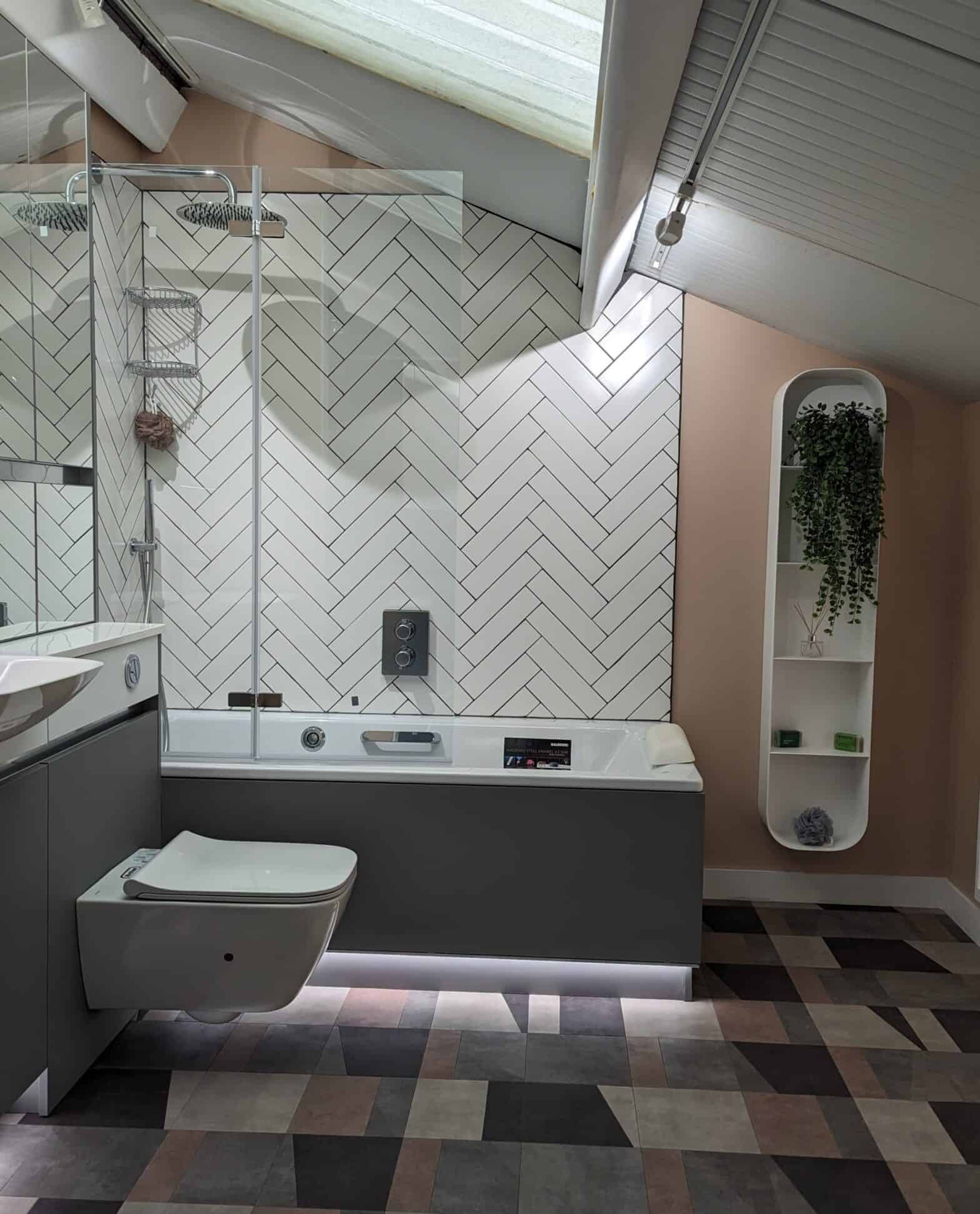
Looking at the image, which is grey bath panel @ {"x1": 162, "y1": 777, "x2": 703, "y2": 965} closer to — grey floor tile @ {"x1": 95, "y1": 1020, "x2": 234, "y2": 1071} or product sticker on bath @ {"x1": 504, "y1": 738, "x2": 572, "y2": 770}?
product sticker on bath @ {"x1": 504, "y1": 738, "x2": 572, "y2": 770}

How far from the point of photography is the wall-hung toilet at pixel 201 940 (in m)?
2.41

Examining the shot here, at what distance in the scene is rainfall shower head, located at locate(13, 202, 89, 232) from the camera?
8.34 ft

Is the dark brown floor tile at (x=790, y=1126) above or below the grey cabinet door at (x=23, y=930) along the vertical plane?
below

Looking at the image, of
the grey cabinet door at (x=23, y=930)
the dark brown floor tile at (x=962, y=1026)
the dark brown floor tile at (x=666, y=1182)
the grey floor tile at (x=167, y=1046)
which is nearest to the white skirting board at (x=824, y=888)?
the dark brown floor tile at (x=962, y=1026)

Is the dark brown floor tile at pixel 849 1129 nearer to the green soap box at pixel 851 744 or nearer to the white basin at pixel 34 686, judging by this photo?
the green soap box at pixel 851 744

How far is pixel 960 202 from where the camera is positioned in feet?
6.88

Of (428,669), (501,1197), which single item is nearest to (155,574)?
(428,669)

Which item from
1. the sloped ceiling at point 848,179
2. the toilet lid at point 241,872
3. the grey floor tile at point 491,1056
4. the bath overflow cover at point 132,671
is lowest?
the grey floor tile at point 491,1056

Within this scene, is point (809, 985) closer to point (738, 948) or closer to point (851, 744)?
point (738, 948)

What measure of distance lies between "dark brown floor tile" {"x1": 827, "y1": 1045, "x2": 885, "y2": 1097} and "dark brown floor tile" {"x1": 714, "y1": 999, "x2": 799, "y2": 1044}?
0.14 m

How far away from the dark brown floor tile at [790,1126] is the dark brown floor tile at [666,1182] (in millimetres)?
217

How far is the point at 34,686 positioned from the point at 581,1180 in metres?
1.51

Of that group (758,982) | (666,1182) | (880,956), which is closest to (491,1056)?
(666,1182)

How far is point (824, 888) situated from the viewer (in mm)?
3828
